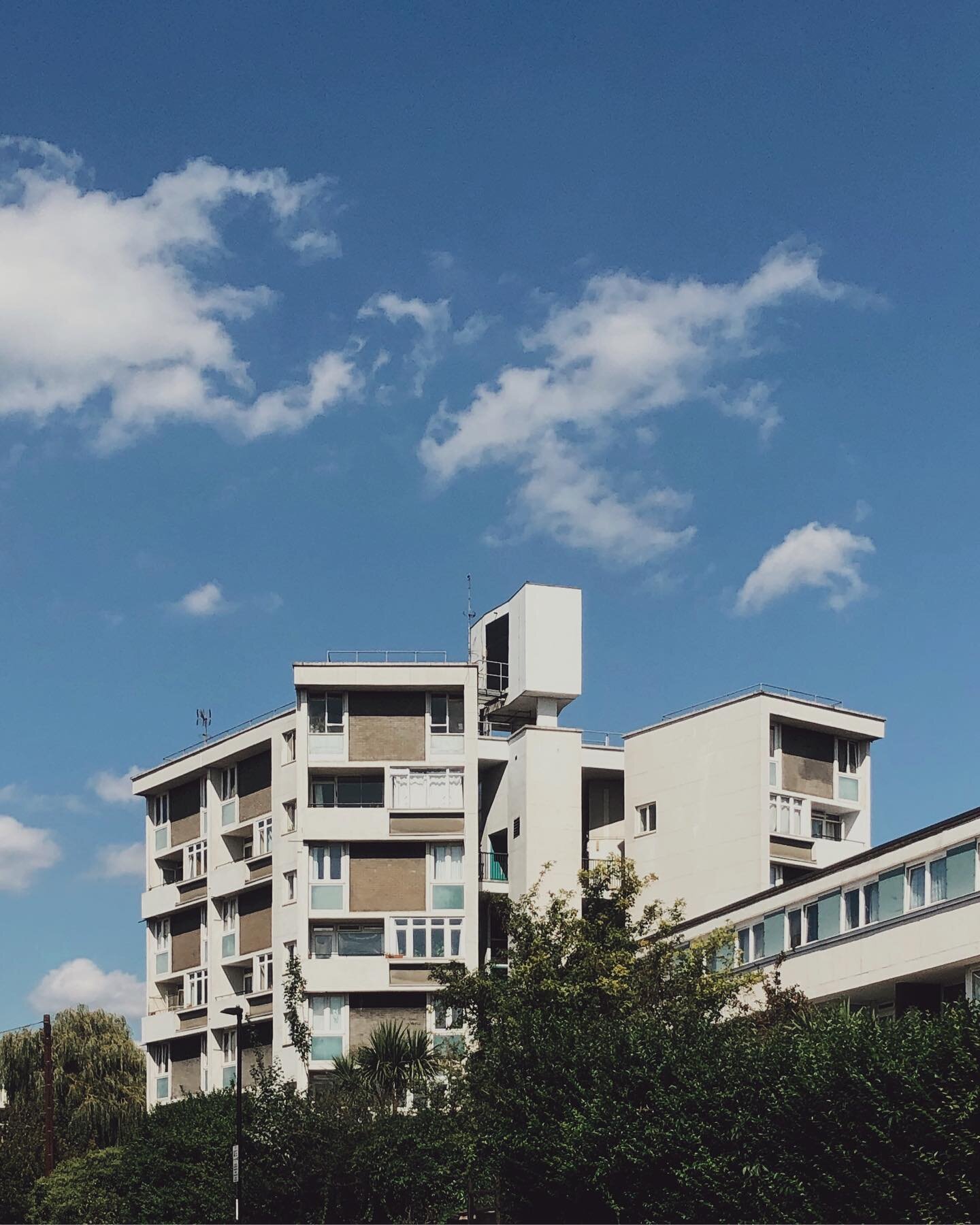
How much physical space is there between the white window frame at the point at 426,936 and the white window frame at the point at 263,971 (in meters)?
5.72

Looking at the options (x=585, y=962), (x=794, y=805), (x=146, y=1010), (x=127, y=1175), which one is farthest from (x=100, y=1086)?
(x=585, y=962)

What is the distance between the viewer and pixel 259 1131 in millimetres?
52562

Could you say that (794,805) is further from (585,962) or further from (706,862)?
(585,962)

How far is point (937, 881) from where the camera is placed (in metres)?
45.3

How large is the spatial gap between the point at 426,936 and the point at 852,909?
2649cm

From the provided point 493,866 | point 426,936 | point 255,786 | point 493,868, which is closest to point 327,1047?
point 426,936

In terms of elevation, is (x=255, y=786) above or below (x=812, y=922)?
above

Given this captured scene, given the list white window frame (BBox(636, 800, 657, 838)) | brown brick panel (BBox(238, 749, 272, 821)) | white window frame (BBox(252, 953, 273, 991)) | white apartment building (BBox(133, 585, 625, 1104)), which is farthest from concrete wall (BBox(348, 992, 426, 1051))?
white window frame (BBox(636, 800, 657, 838))

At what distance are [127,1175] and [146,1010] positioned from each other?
25146mm

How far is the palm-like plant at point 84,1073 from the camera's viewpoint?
84062mm

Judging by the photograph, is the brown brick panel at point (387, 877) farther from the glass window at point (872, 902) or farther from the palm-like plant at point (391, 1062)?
the glass window at point (872, 902)

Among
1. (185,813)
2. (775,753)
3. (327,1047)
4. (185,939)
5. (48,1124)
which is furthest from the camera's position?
(185,813)

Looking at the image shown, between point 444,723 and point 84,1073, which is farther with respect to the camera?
point 84,1073

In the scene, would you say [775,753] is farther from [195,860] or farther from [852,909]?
[195,860]
